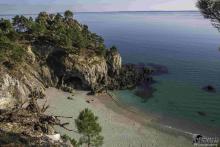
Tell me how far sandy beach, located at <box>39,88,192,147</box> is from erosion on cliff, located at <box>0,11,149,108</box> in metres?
3.81

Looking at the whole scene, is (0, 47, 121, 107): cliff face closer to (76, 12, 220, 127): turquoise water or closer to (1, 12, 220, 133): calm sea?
(76, 12, 220, 127): turquoise water

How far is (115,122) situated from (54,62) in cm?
2663

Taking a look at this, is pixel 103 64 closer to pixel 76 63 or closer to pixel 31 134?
pixel 76 63

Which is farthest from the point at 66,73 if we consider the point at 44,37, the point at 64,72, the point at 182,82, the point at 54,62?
the point at 182,82

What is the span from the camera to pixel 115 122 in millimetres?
57781

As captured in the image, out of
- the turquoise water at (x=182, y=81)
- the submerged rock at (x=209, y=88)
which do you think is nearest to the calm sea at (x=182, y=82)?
the turquoise water at (x=182, y=81)

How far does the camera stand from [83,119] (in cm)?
3306

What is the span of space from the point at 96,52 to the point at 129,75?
1115 centimetres

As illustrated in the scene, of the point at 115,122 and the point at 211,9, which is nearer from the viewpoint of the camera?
the point at 211,9

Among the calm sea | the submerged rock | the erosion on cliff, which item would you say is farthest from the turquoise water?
the erosion on cliff

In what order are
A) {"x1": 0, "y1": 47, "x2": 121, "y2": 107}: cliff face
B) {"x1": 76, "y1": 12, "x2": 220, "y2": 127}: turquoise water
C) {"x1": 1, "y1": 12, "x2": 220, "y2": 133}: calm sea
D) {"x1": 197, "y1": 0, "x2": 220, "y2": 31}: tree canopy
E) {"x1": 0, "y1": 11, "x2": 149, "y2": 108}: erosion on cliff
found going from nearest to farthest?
{"x1": 197, "y1": 0, "x2": 220, "y2": 31}: tree canopy, {"x1": 1, "y1": 12, "x2": 220, "y2": 133}: calm sea, {"x1": 76, "y1": 12, "x2": 220, "y2": 127}: turquoise water, {"x1": 0, "y1": 11, "x2": 149, "y2": 108}: erosion on cliff, {"x1": 0, "y1": 47, "x2": 121, "y2": 107}: cliff face

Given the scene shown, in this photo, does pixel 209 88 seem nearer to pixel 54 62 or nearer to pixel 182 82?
pixel 182 82

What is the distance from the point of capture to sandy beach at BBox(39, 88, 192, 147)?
50.5 metres

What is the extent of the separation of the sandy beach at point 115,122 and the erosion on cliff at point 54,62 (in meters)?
3.81
